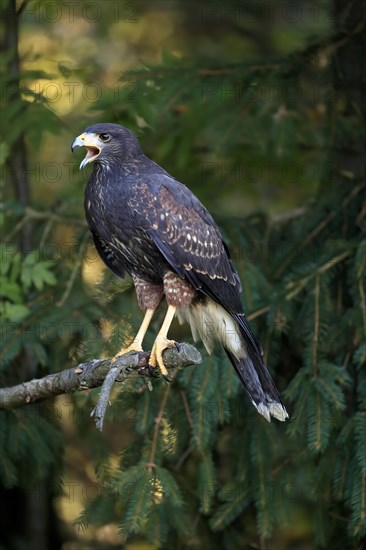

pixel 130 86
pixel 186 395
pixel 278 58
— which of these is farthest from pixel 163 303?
pixel 278 58

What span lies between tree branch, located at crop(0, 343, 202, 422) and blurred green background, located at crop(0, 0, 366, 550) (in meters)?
0.56

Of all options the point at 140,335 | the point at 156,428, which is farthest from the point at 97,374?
the point at 156,428

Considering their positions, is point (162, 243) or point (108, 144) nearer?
point (162, 243)

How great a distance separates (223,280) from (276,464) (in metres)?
1.18

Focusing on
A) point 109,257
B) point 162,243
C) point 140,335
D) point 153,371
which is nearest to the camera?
point 153,371

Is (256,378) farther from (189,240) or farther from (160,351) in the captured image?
(189,240)

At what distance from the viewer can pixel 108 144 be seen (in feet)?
15.0

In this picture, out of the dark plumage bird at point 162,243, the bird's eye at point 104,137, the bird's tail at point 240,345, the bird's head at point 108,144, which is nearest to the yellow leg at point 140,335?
the dark plumage bird at point 162,243

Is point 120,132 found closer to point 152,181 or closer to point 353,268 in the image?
point 152,181

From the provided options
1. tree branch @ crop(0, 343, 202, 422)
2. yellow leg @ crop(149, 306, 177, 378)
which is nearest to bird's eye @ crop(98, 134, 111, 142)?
yellow leg @ crop(149, 306, 177, 378)

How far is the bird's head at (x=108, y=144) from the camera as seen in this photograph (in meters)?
4.54

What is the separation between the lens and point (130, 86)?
5539 millimetres

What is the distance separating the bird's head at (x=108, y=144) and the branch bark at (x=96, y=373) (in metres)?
A: 1.09

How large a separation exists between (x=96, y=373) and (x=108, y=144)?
1.33 m
